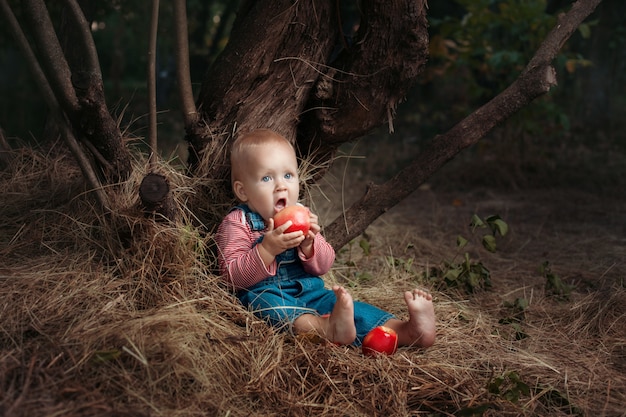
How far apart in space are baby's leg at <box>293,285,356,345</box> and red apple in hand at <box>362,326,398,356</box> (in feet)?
0.22

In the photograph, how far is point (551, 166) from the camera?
6.46m

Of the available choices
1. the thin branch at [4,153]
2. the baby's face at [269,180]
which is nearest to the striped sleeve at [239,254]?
the baby's face at [269,180]

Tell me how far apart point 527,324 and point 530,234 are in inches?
70.5

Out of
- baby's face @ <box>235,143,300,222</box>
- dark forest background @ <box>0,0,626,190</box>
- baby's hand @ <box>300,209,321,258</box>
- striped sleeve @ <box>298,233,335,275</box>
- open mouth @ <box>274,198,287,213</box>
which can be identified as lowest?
dark forest background @ <box>0,0,626,190</box>

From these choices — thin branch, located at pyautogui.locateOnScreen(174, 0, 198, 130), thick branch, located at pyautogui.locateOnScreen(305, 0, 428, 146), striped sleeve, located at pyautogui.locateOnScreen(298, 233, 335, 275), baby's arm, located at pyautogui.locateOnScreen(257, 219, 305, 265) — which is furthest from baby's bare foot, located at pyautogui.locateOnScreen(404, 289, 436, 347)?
thin branch, located at pyautogui.locateOnScreen(174, 0, 198, 130)

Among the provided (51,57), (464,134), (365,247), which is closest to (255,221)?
(51,57)

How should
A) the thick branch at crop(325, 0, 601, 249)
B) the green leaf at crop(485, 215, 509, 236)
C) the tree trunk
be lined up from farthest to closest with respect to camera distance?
1. the green leaf at crop(485, 215, 509, 236)
2. the thick branch at crop(325, 0, 601, 249)
3. the tree trunk

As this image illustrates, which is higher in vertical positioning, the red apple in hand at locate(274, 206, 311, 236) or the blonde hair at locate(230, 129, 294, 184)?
the blonde hair at locate(230, 129, 294, 184)

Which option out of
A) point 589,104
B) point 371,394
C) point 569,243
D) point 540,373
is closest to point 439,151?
point 540,373

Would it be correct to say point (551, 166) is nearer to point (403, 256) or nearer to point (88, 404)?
point (403, 256)

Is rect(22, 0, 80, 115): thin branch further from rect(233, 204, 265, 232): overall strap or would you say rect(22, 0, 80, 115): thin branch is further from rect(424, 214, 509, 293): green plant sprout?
rect(424, 214, 509, 293): green plant sprout

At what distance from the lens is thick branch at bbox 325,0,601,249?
3188 millimetres

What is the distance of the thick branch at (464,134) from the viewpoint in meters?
3.19

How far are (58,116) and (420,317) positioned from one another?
1637 millimetres
